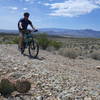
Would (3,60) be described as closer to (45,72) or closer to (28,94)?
(45,72)

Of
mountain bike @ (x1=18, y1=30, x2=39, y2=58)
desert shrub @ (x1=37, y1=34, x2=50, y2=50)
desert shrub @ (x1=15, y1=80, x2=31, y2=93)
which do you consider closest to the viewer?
desert shrub @ (x1=15, y1=80, x2=31, y2=93)

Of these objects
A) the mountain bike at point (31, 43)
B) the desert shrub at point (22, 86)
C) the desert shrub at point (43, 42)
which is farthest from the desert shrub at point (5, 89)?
the desert shrub at point (43, 42)

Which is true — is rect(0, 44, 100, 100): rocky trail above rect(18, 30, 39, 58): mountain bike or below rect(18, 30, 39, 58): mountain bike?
below

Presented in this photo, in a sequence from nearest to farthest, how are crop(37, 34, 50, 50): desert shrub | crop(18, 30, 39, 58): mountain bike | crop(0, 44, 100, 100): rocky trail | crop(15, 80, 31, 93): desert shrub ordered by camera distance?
1. crop(0, 44, 100, 100): rocky trail
2. crop(15, 80, 31, 93): desert shrub
3. crop(18, 30, 39, 58): mountain bike
4. crop(37, 34, 50, 50): desert shrub

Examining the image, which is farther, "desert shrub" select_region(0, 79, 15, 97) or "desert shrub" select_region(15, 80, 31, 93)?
"desert shrub" select_region(15, 80, 31, 93)

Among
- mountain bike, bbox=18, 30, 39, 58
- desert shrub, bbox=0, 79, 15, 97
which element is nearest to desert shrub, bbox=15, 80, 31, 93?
desert shrub, bbox=0, 79, 15, 97

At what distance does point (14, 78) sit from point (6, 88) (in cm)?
190

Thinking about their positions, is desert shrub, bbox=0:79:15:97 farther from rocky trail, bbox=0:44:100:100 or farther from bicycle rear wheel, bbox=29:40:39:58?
bicycle rear wheel, bbox=29:40:39:58

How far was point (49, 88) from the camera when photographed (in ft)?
25.2

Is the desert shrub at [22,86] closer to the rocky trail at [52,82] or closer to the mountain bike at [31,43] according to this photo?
the rocky trail at [52,82]

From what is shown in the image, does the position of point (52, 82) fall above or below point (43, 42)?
below

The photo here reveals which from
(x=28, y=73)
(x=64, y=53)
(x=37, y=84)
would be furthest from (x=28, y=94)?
(x=64, y=53)

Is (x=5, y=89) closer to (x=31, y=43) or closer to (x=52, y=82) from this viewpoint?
(x=52, y=82)

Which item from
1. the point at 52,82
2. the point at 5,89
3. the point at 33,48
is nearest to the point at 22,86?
the point at 5,89
